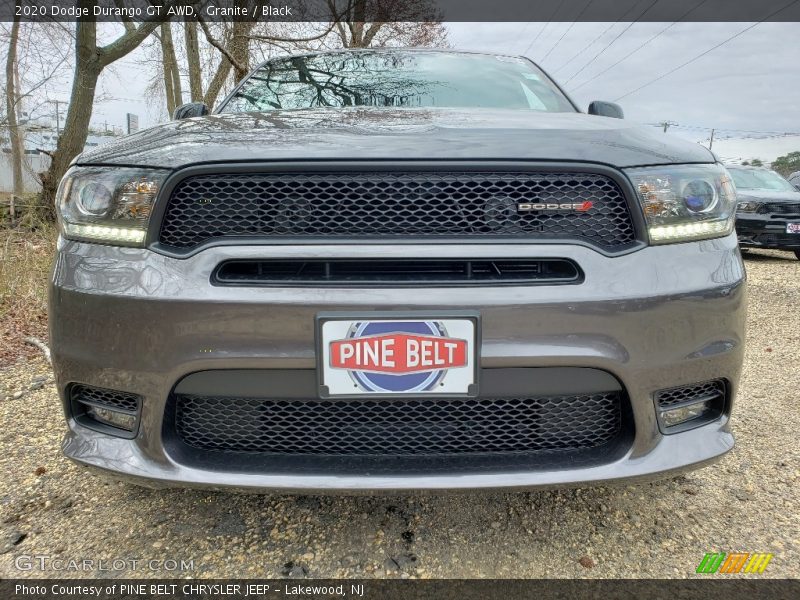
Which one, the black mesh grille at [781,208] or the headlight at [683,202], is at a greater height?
the headlight at [683,202]

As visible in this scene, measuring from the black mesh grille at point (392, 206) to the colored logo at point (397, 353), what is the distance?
237mm

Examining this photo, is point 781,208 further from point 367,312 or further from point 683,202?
point 367,312

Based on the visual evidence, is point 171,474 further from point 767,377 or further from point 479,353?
point 767,377

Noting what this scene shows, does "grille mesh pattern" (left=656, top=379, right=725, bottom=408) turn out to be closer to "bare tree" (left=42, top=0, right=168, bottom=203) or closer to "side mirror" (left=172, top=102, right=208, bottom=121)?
"side mirror" (left=172, top=102, right=208, bottom=121)

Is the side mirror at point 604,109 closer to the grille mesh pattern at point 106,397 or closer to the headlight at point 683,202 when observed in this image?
the headlight at point 683,202

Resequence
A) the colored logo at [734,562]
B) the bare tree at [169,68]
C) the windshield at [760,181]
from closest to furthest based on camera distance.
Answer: the colored logo at [734,562]
the windshield at [760,181]
the bare tree at [169,68]

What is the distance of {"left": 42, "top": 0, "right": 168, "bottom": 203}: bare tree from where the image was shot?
7793 mm

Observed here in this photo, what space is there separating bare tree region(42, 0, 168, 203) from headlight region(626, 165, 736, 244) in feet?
28.0

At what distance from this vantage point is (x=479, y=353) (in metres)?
1.23

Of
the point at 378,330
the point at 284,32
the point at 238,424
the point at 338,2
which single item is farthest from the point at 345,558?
the point at 338,2

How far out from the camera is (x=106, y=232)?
1.35m

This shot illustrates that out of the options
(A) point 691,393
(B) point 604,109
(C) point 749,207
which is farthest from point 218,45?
(C) point 749,207

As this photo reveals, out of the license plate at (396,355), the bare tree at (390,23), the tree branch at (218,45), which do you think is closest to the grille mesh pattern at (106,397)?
the license plate at (396,355)

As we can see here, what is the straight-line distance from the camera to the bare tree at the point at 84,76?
779cm
